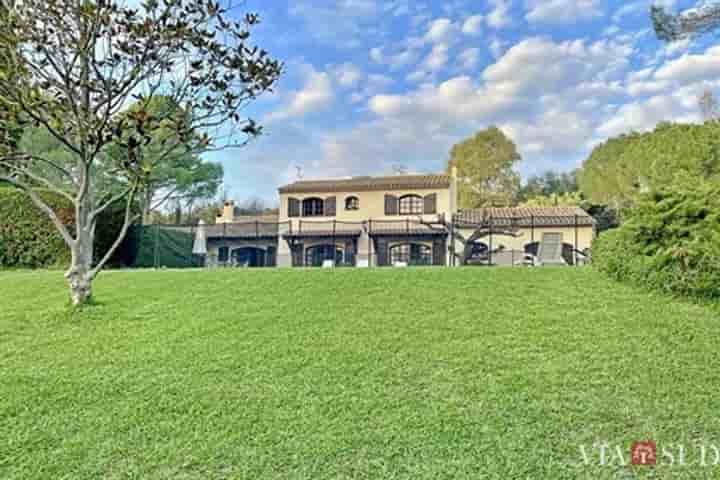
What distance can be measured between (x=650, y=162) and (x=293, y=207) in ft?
54.1

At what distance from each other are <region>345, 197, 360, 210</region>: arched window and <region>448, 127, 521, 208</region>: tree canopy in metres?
10.4

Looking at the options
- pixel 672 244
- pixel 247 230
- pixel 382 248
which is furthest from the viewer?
pixel 247 230

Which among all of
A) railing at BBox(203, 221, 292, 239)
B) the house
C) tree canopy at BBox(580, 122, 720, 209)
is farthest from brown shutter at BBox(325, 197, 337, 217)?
tree canopy at BBox(580, 122, 720, 209)

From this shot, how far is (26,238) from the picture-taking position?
14305 mm

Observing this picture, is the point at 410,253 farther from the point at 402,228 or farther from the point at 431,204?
the point at 431,204

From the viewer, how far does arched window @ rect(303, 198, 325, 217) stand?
26516 mm

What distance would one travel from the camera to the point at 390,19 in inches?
448

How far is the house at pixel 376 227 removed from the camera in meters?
24.4

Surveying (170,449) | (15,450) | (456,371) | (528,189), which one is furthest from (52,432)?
(528,189)

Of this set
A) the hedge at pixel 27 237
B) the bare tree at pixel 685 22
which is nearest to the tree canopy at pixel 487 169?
the hedge at pixel 27 237

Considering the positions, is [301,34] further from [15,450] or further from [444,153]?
[444,153]

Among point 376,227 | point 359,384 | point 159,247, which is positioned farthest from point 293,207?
point 359,384

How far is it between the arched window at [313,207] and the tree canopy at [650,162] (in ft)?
46.4

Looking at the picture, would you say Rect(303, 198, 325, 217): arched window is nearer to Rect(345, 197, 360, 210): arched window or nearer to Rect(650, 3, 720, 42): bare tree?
Rect(345, 197, 360, 210): arched window
